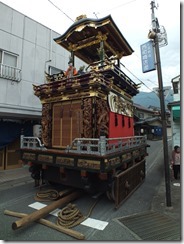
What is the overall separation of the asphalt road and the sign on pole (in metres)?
4.98

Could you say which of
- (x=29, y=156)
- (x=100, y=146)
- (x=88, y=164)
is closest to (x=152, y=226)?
(x=88, y=164)

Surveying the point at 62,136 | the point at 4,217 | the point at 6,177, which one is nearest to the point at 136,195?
the point at 62,136

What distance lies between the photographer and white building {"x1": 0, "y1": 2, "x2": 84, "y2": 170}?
9078 millimetres

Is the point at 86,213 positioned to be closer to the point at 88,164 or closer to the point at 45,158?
Result: the point at 88,164

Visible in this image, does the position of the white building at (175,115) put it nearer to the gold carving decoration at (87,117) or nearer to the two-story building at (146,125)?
the gold carving decoration at (87,117)

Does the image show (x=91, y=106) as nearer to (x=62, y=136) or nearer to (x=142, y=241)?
(x=62, y=136)

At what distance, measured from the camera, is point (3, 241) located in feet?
11.5

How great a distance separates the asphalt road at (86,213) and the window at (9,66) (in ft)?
19.1

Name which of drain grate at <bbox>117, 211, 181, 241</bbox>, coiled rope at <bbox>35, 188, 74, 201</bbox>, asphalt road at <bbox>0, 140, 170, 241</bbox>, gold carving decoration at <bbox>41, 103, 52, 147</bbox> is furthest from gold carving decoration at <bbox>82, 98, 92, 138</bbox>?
drain grate at <bbox>117, 211, 181, 241</bbox>

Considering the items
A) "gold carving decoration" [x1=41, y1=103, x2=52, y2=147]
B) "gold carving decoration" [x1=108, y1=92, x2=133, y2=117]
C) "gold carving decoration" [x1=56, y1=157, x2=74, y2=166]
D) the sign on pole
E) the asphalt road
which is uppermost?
the sign on pole

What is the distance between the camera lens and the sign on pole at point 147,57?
6.38 metres

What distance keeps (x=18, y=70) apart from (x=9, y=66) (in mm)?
548

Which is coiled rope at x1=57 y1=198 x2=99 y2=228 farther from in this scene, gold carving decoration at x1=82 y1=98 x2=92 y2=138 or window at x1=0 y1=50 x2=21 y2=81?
window at x1=0 y1=50 x2=21 y2=81

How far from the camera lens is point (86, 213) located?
4926mm
